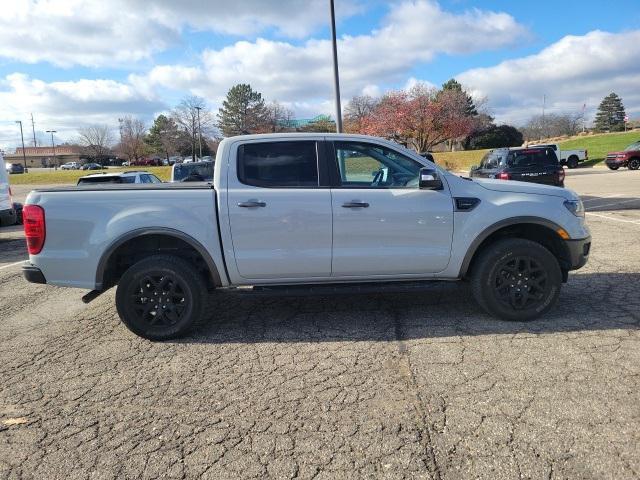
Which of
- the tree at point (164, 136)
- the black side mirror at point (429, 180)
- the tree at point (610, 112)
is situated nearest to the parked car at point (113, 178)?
the black side mirror at point (429, 180)

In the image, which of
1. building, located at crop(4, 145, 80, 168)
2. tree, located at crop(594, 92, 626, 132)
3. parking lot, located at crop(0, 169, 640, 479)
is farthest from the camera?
building, located at crop(4, 145, 80, 168)

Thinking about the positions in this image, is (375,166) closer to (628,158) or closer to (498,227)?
(498,227)

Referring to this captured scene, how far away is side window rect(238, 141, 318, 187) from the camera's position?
445 cm

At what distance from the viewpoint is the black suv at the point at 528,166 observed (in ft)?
40.1

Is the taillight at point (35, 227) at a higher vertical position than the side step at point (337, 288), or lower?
higher

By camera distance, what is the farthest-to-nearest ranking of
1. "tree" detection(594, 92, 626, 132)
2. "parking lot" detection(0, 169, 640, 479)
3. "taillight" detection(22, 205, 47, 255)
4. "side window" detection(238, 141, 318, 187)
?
"tree" detection(594, 92, 626, 132)
"side window" detection(238, 141, 318, 187)
"taillight" detection(22, 205, 47, 255)
"parking lot" detection(0, 169, 640, 479)

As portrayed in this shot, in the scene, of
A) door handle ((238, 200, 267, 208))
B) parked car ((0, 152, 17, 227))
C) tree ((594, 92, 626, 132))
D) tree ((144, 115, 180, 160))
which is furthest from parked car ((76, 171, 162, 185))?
tree ((594, 92, 626, 132))

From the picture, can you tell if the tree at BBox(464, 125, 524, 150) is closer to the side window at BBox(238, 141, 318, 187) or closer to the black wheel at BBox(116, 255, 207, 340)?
the side window at BBox(238, 141, 318, 187)

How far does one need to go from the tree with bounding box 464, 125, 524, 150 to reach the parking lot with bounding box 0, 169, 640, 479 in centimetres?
5533

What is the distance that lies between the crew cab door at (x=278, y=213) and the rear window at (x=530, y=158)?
9734 millimetres

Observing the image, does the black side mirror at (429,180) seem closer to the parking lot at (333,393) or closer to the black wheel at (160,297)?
the parking lot at (333,393)

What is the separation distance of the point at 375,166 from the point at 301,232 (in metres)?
1.00

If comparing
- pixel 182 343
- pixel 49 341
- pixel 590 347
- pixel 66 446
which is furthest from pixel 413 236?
pixel 49 341

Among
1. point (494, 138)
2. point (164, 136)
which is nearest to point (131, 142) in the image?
point (164, 136)
